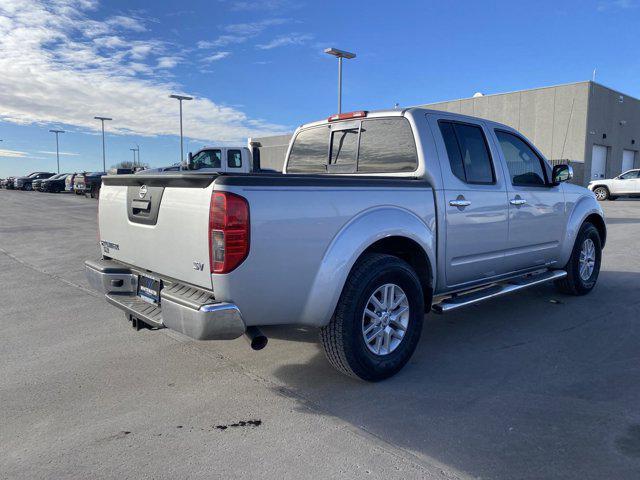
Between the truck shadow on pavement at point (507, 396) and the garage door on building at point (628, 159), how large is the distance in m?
37.0

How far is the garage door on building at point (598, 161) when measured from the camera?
108 ft

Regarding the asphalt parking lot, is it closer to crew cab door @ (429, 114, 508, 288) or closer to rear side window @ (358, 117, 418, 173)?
crew cab door @ (429, 114, 508, 288)

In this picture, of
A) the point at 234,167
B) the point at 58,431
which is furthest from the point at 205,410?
the point at 234,167

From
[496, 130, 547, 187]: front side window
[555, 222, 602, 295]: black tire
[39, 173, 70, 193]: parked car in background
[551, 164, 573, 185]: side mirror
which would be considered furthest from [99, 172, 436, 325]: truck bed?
[39, 173, 70, 193]: parked car in background

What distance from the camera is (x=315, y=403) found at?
3.34 metres

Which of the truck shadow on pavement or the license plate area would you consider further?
the license plate area

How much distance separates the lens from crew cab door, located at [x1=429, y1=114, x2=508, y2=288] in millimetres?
4195

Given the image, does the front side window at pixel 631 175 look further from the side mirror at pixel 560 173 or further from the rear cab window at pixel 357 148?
the rear cab window at pixel 357 148

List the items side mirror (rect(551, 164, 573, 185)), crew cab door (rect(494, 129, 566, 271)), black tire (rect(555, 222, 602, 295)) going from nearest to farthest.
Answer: crew cab door (rect(494, 129, 566, 271)) < side mirror (rect(551, 164, 573, 185)) < black tire (rect(555, 222, 602, 295))

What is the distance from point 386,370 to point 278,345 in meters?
1.17

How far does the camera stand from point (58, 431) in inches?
118

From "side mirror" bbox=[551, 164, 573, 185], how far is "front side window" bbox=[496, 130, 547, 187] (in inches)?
4.7

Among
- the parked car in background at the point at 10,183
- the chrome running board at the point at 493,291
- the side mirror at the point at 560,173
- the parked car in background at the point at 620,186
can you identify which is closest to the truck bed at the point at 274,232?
the chrome running board at the point at 493,291

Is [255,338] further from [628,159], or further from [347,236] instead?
[628,159]
